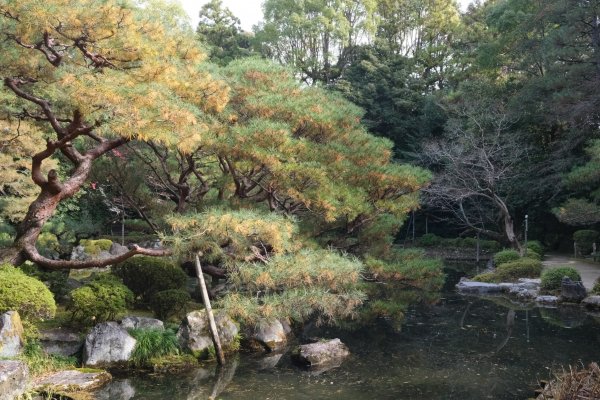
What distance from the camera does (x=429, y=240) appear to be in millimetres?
24000

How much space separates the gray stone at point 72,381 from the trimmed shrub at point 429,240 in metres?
18.9

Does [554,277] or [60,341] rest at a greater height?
[60,341]

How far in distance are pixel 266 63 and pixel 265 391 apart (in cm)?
575

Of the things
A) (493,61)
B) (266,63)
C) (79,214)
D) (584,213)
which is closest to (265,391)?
(266,63)

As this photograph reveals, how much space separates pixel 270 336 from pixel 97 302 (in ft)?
8.97

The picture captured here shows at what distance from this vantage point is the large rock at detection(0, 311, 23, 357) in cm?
609

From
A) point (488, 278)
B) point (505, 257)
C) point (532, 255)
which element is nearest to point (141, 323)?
point (488, 278)

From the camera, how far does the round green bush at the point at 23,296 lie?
627 centimetres

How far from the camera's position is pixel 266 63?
9672 mm

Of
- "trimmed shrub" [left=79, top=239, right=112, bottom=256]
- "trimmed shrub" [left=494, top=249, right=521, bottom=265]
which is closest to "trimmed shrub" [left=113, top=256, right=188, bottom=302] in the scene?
"trimmed shrub" [left=79, top=239, right=112, bottom=256]

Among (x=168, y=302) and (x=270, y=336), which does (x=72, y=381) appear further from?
(x=270, y=336)

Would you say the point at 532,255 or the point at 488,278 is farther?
the point at 532,255

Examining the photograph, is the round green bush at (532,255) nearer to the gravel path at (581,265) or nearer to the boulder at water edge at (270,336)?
the gravel path at (581,265)

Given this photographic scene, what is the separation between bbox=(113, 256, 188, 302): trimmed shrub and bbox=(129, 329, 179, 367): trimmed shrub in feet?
3.82
